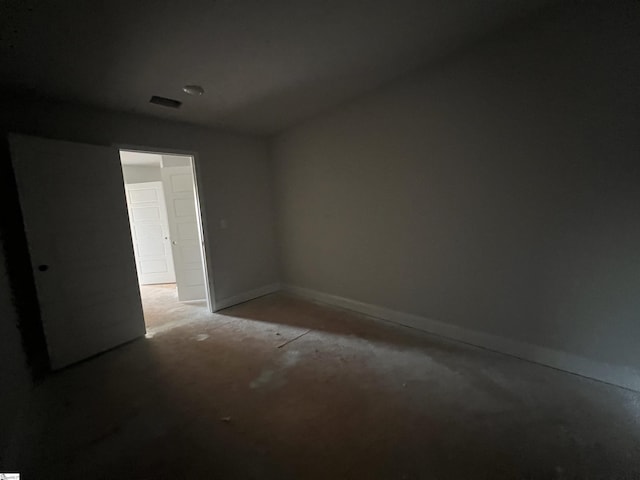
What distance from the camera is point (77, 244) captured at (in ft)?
8.80

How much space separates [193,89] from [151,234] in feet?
13.7

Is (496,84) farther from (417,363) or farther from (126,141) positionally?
(126,141)

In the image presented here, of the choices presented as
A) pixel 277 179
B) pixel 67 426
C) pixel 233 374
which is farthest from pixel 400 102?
pixel 67 426

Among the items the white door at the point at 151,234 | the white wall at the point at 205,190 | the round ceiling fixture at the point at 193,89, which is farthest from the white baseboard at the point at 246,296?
the round ceiling fixture at the point at 193,89

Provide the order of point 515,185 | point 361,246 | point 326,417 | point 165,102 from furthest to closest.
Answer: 1. point 361,246
2. point 165,102
3. point 515,185
4. point 326,417

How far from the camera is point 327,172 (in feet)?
12.4

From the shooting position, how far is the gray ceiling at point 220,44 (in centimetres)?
171

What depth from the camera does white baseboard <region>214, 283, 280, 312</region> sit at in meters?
3.94

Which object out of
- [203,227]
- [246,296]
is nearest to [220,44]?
[203,227]

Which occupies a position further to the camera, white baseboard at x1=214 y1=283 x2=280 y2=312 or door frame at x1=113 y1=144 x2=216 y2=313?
white baseboard at x1=214 y1=283 x2=280 y2=312

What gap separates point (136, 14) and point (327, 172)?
245cm

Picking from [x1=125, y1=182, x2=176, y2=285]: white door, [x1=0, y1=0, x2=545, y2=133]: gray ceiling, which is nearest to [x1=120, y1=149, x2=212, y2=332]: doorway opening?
[x1=125, y1=182, x2=176, y2=285]: white door

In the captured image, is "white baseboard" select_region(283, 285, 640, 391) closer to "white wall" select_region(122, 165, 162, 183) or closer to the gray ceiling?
the gray ceiling

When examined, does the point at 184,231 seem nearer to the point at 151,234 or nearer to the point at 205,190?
the point at 205,190
